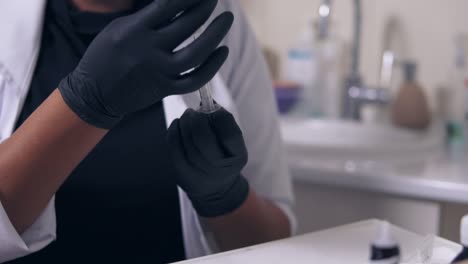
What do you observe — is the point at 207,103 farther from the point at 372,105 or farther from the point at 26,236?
the point at 372,105

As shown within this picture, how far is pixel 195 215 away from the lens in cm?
92

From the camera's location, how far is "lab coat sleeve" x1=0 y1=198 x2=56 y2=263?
2.38 ft

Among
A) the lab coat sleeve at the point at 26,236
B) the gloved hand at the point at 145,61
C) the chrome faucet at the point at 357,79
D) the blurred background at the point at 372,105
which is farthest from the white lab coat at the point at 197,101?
the chrome faucet at the point at 357,79

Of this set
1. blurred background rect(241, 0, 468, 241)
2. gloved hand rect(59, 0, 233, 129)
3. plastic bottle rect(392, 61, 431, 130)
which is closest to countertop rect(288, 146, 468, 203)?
blurred background rect(241, 0, 468, 241)

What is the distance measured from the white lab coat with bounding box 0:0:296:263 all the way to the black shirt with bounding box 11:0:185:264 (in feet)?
0.08

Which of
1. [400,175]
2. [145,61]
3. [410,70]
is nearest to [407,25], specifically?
[410,70]

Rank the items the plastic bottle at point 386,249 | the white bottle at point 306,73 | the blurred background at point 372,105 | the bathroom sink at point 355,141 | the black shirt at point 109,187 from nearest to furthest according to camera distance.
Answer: the plastic bottle at point 386,249 < the black shirt at point 109,187 < the blurred background at point 372,105 < the bathroom sink at point 355,141 < the white bottle at point 306,73

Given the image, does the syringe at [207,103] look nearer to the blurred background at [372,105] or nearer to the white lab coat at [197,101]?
the white lab coat at [197,101]

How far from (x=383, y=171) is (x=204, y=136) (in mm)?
480

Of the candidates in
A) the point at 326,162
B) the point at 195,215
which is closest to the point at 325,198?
the point at 326,162

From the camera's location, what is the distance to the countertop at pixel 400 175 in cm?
109

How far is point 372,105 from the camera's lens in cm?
149

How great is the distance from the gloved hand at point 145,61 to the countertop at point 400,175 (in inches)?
19.8

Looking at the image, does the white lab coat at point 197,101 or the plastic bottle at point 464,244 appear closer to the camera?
the plastic bottle at point 464,244
